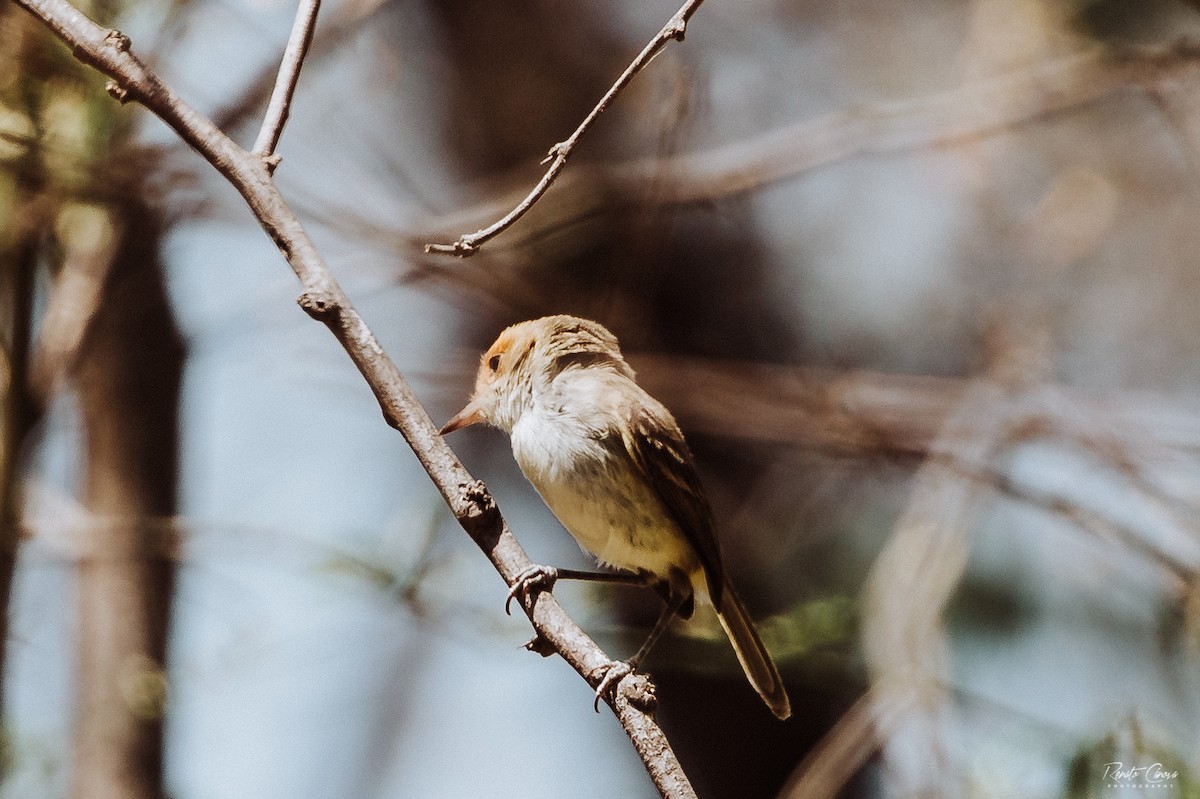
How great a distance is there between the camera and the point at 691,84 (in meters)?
4.65

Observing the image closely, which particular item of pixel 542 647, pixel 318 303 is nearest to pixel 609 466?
pixel 542 647

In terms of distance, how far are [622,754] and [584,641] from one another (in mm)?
4028

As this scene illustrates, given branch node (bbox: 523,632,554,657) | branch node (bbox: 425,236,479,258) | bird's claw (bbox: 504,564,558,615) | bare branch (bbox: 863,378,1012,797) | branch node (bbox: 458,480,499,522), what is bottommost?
bare branch (bbox: 863,378,1012,797)

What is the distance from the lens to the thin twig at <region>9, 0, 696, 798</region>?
183 cm

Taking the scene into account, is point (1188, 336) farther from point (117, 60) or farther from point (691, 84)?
point (117, 60)

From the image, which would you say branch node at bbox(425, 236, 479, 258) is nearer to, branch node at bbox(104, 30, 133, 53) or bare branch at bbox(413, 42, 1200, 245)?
branch node at bbox(104, 30, 133, 53)

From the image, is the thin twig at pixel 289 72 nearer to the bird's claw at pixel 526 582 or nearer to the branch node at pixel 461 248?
the branch node at pixel 461 248

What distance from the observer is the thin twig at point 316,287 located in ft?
6.00

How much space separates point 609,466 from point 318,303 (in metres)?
1.39

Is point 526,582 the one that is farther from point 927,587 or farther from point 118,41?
point 927,587

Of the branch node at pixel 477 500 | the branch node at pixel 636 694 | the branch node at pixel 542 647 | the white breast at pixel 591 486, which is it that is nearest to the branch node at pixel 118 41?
the branch node at pixel 477 500

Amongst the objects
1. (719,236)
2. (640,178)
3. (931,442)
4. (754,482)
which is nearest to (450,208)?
(640,178)

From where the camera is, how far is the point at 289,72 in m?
1.95

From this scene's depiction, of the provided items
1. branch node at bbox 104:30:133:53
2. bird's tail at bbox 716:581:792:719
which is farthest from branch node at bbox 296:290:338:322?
bird's tail at bbox 716:581:792:719
